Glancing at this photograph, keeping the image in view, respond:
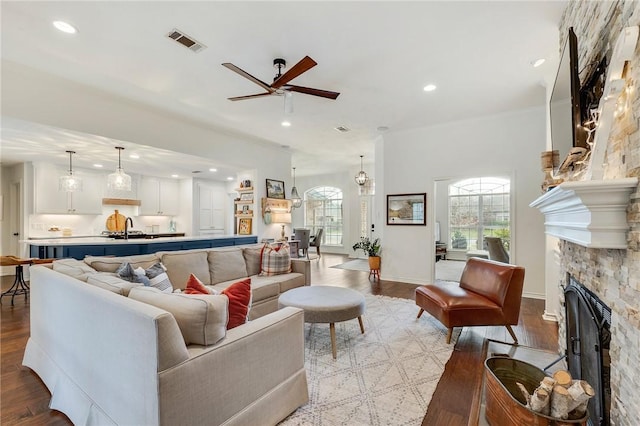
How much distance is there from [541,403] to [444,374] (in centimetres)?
97

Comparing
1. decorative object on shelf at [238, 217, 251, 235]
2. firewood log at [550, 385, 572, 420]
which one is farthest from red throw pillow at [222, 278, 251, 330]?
decorative object on shelf at [238, 217, 251, 235]

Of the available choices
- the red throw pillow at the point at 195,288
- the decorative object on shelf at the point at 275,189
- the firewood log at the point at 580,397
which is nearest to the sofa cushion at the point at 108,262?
Answer: the red throw pillow at the point at 195,288

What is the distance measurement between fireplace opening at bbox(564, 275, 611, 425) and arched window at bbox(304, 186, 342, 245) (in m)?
8.32

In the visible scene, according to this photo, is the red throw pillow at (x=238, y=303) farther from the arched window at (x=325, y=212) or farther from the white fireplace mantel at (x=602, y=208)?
the arched window at (x=325, y=212)

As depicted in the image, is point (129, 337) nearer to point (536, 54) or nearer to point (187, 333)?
point (187, 333)

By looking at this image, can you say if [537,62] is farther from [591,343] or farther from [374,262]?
[374,262]

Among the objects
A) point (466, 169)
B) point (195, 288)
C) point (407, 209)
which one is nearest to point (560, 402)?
point (195, 288)

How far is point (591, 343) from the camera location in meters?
1.62

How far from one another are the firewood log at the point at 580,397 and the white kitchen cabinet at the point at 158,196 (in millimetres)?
8429

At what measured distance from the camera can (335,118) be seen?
191 inches

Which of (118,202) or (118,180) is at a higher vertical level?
(118,180)

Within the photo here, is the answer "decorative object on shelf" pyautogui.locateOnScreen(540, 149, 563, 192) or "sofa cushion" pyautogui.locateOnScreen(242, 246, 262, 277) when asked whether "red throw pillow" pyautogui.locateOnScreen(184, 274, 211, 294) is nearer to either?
"sofa cushion" pyautogui.locateOnScreen(242, 246, 262, 277)

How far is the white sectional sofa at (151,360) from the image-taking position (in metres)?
1.21

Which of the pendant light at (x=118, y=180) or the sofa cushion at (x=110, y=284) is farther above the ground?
the pendant light at (x=118, y=180)
